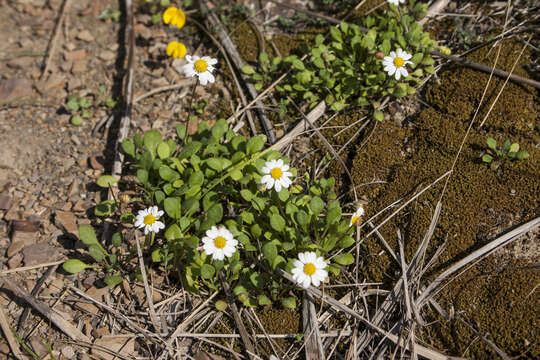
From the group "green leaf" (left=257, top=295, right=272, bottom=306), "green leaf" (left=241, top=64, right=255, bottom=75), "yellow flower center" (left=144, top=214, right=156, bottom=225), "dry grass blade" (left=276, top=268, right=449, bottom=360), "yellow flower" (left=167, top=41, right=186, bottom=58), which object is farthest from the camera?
"yellow flower" (left=167, top=41, right=186, bottom=58)

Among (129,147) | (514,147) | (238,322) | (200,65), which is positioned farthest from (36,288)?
(514,147)

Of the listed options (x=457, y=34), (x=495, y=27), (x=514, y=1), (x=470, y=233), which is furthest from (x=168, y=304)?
(x=514, y=1)

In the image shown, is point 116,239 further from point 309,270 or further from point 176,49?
point 176,49

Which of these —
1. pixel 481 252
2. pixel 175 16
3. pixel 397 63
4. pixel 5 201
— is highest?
pixel 175 16

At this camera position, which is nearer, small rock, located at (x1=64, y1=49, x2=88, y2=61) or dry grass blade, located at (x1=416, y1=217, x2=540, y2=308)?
dry grass blade, located at (x1=416, y1=217, x2=540, y2=308)

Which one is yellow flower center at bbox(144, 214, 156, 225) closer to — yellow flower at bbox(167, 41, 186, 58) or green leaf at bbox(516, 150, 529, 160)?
yellow flower at bbox(167, 41, 186, 58)

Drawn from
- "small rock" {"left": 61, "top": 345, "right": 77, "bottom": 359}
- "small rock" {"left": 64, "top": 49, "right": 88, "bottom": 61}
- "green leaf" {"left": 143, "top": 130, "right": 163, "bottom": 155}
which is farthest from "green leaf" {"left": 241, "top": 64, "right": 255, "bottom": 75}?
"small rock" {"left": 61, "top": 345, "right": 77, "bottom": 359}
